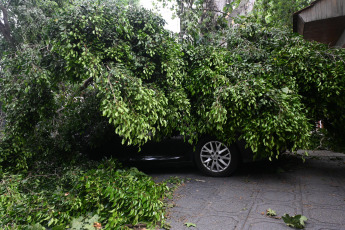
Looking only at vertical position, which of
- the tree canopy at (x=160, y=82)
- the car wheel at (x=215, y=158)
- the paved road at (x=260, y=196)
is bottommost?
the paved road at (x=260, y=196)

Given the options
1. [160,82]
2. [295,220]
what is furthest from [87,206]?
[295,220]

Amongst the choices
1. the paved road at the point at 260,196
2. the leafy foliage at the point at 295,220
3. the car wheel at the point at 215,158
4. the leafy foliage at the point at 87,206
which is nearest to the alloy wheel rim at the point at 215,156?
the car wheel at the point at 215,158

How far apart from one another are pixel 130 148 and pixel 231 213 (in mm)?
2848

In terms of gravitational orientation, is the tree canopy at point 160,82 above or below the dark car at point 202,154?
above

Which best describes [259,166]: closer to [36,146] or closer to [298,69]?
[298,69]

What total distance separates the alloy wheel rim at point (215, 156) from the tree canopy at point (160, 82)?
10.8 inches

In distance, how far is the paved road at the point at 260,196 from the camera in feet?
11.4

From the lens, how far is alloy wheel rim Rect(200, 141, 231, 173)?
17.7 ft

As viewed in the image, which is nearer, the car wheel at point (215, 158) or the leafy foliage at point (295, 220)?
the leafy foliage at point (295, 220)

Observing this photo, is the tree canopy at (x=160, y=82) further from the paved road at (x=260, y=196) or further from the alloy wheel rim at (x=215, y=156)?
the paved road at (x=260, y=196)

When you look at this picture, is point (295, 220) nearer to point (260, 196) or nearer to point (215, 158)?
point (260, 196)

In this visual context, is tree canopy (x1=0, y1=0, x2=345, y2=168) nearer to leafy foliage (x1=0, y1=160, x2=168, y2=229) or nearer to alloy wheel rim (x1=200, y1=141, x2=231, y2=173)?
alloy wheel rim (x1=200, y1=141, x2=231, y2=173)

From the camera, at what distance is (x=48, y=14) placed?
1223 centimetres

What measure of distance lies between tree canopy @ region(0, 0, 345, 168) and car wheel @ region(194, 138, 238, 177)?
25 cm
